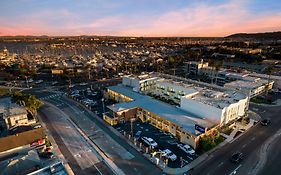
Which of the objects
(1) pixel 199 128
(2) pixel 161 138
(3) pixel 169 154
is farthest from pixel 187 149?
(2) pixel 161 138

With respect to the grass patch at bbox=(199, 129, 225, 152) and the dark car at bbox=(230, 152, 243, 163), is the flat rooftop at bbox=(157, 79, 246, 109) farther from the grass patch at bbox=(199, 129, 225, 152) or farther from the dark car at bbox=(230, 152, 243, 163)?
the dark car at bbox=(230, 152, 243, 163)

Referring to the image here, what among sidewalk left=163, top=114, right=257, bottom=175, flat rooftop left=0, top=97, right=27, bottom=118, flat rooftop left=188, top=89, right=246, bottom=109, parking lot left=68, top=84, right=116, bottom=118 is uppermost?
flat rooftop left=188, top=89, right=246, bottom=109

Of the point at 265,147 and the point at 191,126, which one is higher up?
the point at 191,126

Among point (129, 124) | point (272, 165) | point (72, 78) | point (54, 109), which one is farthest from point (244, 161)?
point (72, 78)

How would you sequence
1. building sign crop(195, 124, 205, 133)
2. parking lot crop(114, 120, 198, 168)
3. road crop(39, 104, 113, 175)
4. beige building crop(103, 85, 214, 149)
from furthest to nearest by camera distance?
beige building crop(103, 85, 214, 149) < building sign crop(195, 124, 205, 133) < parking lot crop(114, 120, 198, 168) < road crop(39, 104, 113, 175)

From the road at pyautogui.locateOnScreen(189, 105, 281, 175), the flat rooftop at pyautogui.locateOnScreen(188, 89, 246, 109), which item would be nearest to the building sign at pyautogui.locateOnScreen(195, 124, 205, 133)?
the road at pyautogui.locateOnScreen(189, 105, 281, 175)

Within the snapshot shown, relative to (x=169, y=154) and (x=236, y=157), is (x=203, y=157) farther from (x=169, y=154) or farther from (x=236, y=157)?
(x=169, y=154)

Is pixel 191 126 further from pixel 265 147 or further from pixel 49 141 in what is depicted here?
pixel 49 141
